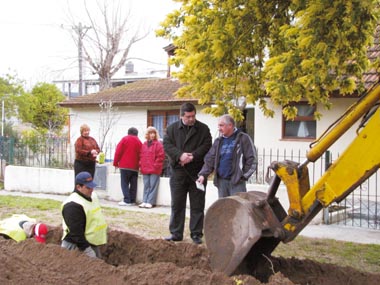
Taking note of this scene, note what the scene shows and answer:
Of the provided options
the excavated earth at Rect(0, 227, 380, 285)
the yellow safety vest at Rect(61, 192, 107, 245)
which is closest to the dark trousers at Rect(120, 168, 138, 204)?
the excavated earth at Rect(0, 227, 380, 285)

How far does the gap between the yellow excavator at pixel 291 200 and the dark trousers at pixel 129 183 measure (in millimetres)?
6744

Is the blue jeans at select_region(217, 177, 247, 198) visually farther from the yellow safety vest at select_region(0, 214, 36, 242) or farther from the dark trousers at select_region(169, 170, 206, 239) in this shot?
the yellow safety vest at select_region(0, 214, 36, 242)

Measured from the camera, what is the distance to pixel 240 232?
5.10 m

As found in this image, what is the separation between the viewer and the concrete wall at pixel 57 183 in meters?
12.1

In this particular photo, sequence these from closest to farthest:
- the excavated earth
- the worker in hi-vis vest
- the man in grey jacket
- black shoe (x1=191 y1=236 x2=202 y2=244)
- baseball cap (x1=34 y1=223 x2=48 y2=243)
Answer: the excavated earth → the worker in hi-vis vest → baseball cap (x1=34 y1=223 x2=48 y2=243) → the man in grey jacket → black shoe (x1=191 y1=236 x2=202 y2=244)

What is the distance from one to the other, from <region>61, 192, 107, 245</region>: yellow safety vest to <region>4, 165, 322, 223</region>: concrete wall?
5.52 meters

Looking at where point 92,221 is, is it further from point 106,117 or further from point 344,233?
point 106,117

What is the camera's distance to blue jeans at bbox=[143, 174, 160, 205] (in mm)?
11891

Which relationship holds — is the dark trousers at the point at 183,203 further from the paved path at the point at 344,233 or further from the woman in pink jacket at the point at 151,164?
the woman in pink jacket at the point at 151,164

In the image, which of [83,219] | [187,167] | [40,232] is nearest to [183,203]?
[187,167]

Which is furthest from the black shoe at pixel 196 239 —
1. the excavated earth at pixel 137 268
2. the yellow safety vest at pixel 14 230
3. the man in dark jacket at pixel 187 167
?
the yellow safety vest at pixel 14 230

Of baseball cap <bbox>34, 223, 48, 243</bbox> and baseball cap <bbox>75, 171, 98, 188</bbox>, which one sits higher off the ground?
baseball cap <bbox>75, 171, 98, 188</bbox>

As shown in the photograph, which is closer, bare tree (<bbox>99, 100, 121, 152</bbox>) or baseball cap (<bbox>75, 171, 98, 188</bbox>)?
baseball cap (<bbox>75, 171, 98, 188</bbox>)

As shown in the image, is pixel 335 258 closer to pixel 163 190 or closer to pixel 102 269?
pixel 102 269
